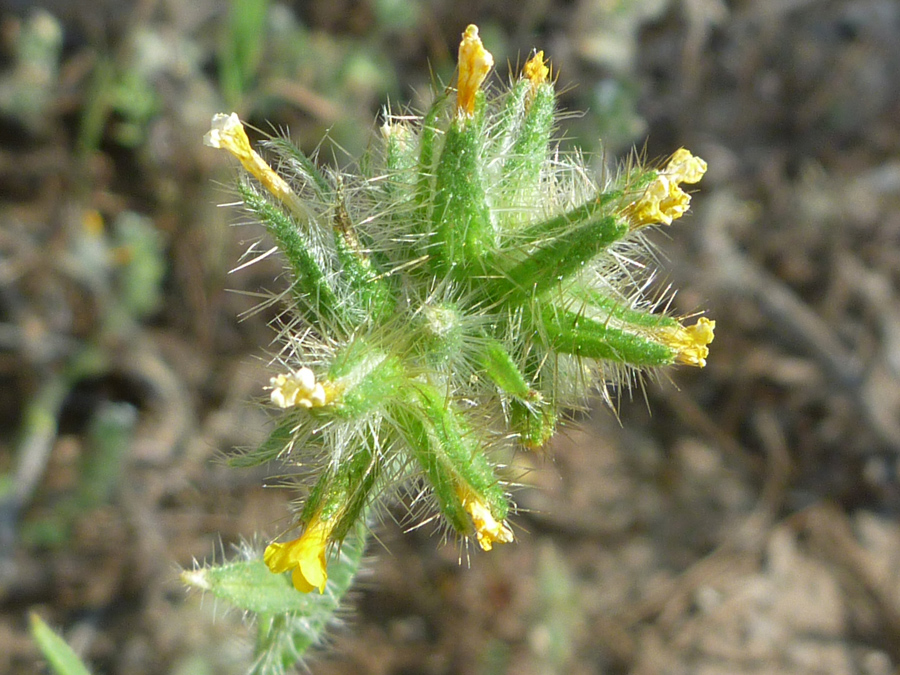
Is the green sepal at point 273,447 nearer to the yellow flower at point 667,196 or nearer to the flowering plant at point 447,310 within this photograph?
the flowering plant at point 447,310

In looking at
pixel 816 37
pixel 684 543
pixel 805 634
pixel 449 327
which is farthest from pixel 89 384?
pixel 816 37

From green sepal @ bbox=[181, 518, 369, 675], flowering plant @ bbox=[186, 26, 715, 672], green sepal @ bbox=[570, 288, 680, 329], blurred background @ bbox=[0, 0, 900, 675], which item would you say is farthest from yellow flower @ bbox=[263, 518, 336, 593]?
blurred background @ bbox=[0, 0, 900, 675]

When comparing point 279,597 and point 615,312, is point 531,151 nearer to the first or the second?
point 615,312

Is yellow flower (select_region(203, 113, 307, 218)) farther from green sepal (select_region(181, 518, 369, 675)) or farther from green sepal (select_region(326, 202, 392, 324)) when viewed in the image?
green sepal (select_region(181, 518, 369, 675))

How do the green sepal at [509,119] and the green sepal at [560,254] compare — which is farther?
the green sepal at [509,119]

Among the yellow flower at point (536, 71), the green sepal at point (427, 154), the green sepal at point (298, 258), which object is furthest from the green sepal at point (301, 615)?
the yellow flower at point (536, 71)

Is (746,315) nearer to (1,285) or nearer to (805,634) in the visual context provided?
(805,634)

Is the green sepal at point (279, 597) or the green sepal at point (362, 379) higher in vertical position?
the green sepal at point (362, 379)
